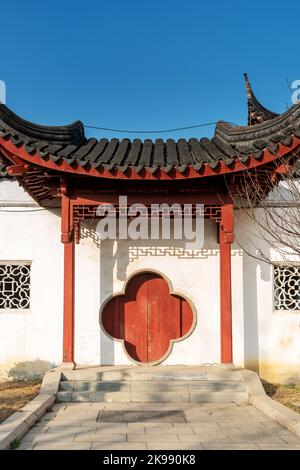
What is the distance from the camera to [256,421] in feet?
18.1

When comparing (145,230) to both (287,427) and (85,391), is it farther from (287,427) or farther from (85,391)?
(287,427)

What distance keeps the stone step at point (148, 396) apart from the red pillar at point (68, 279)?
0.68m

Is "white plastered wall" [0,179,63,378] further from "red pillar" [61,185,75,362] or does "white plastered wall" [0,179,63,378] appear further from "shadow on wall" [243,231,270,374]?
"shadow on wall" [243,231,270,374]

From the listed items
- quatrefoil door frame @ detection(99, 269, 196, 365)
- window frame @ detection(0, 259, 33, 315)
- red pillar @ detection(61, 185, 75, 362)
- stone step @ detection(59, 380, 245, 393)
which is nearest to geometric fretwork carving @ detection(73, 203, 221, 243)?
red pillar @ detection(61, 185, 75, 362)

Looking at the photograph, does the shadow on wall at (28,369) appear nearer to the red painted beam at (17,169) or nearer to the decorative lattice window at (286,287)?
the red painted beam at (17,169)

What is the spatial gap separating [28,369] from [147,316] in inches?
76.3

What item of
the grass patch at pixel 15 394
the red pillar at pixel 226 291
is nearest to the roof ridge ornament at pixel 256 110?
the red pillar at pixel 226 291

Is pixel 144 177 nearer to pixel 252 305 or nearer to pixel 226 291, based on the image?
pixel 226 291

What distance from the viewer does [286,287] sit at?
798cm

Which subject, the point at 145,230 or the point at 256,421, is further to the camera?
the point at 145,230
